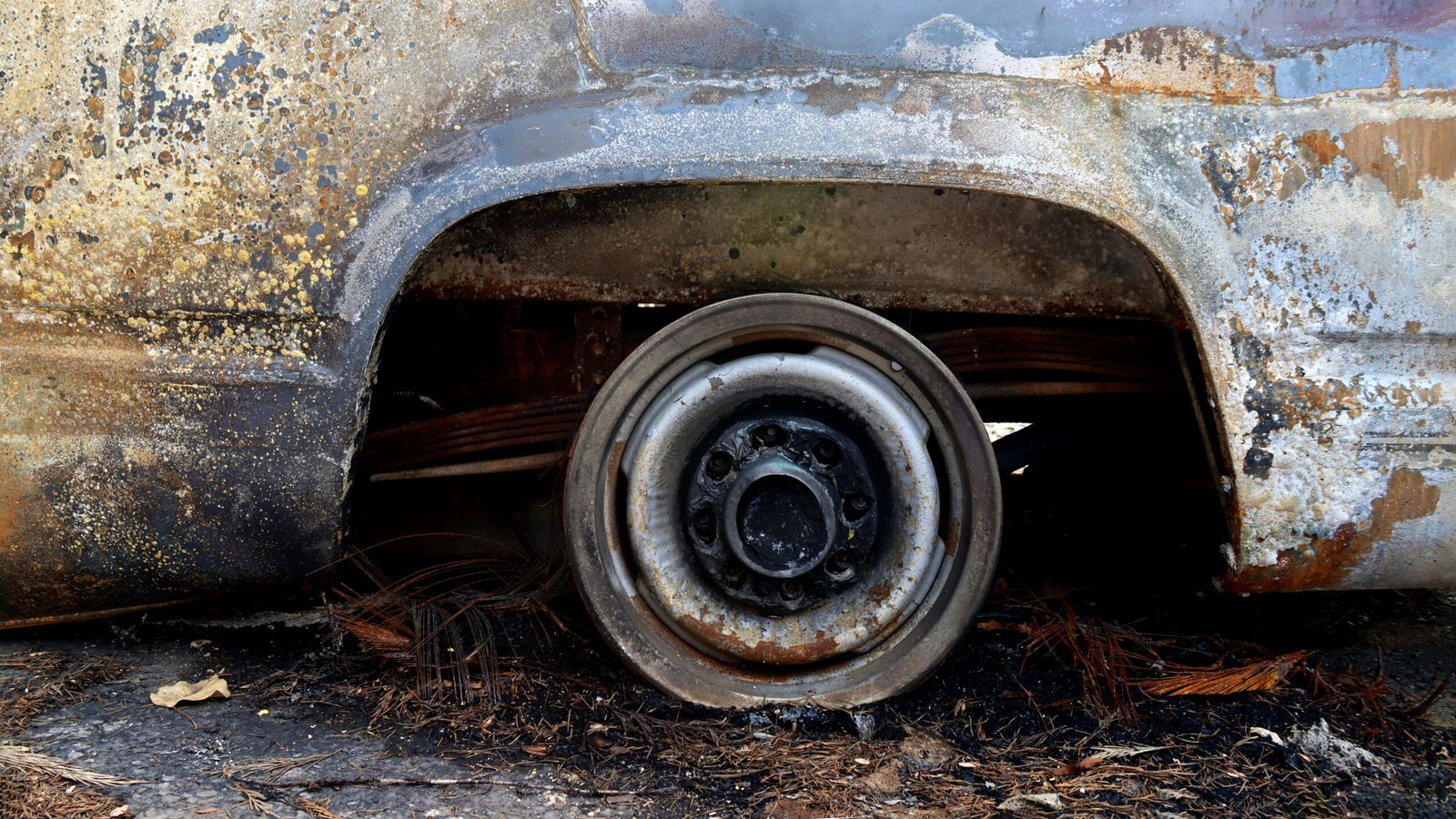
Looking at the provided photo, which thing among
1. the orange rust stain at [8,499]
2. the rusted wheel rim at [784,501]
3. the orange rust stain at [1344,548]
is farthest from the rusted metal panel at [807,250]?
the orange rust stain at [8,499]

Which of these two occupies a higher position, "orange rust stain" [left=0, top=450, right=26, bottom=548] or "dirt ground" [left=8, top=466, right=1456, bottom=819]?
"orange rust stain" [left=0, top=450, right=26, bottom=548]

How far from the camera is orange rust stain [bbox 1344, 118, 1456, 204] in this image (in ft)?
5.57

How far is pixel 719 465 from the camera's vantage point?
194cm

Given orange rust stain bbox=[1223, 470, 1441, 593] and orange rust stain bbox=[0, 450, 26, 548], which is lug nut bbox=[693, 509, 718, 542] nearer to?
orange rust stain bbox=[1223, 470, 1441, 593]

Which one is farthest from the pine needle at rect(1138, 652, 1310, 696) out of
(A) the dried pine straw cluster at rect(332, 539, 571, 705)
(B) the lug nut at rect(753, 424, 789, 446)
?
(A) the dried pine straw cluster at rect(332, 539, 571, 705)

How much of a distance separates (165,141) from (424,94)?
0.43 meters

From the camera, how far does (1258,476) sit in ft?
5.70

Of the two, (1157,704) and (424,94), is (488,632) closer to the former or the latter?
(424,94)

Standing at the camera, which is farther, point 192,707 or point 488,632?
point 488,632

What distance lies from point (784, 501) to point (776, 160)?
60 cm

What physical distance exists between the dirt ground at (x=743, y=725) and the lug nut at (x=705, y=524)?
312 mm

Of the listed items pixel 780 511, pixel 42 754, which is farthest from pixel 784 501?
pixel 42 754

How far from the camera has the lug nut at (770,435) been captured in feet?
6.32

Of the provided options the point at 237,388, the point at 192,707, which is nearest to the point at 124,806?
the point at 192,707
